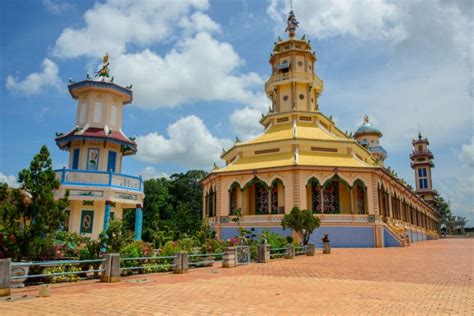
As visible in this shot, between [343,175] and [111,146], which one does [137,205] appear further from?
[343,175]

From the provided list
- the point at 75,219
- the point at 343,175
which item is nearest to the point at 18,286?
the point at 75,219

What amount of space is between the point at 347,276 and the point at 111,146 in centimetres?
1711

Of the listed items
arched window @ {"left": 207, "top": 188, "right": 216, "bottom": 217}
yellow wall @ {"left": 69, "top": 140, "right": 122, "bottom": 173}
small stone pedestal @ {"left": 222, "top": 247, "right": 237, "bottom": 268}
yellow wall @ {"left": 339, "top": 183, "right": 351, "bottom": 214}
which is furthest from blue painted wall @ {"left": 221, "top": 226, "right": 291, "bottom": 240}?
small stone pedestal @ {"left": 222, "top": 247, "right": 237, "bottom": 268}

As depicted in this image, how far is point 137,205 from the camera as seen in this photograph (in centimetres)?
2295

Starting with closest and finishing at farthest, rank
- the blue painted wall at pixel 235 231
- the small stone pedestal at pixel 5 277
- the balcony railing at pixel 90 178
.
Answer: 1. the small stone pedestal at pixel 5 277
2. the balcony railing at pixel 90 178
3. the blue painted wall at pixel 235 231

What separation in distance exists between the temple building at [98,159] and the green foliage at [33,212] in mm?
9161

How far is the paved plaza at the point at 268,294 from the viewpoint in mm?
7495

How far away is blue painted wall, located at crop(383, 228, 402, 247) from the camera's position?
3008 cm

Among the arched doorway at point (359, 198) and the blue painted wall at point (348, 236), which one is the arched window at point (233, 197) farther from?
the arched doorway at point (359, 198)

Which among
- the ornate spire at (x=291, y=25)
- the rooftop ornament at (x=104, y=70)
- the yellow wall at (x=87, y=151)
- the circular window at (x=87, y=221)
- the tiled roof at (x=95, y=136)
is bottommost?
the circular window at (x=87, y=221)

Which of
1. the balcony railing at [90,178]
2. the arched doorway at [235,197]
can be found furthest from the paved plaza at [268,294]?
the arched doorway at [235,197]

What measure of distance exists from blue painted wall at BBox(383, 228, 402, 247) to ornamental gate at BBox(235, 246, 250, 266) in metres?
16.7

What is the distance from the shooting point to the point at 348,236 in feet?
97.8

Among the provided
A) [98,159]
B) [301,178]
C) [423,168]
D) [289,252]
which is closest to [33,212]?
[98,159]
